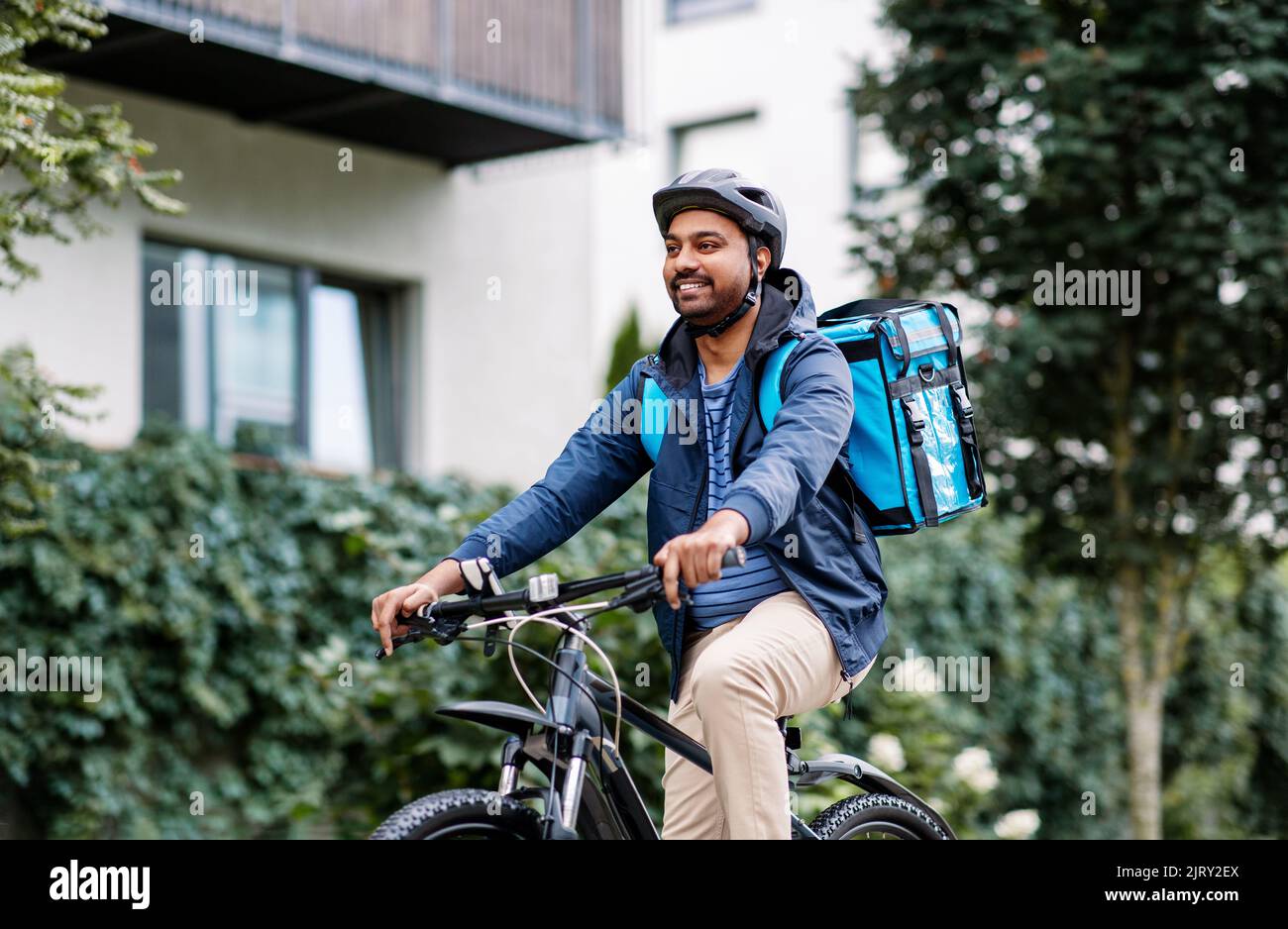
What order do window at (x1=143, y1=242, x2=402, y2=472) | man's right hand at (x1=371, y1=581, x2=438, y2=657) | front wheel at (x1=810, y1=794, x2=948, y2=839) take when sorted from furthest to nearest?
window at (x1=143, y1=242, x2=402, y2=472) < front wheel at (x1=810, y1=794, x2=948, y2=839) < man's right hand at (x1=371, y1=581, x2=438, y2=657)

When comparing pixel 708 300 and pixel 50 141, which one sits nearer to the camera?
pixel 708 300

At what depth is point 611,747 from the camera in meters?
3.67

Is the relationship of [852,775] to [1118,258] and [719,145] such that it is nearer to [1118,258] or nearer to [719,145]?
[1118,258]

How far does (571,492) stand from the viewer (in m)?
4.03

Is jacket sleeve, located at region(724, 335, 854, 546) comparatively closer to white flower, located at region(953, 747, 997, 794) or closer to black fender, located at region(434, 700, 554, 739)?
black fender, located at region(434, 700, 554, 739)

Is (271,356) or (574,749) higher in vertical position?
(271,356)

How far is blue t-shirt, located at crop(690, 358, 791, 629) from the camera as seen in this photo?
12.7 ft

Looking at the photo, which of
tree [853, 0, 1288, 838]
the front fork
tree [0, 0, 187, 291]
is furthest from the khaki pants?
tree [853, 0, 1288, 838]

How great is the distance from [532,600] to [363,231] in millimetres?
8478

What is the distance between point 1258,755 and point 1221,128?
7417 millimetres

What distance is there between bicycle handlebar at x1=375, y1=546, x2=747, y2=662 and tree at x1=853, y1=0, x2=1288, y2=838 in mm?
5105

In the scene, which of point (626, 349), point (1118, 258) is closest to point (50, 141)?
point (1118, 258)
